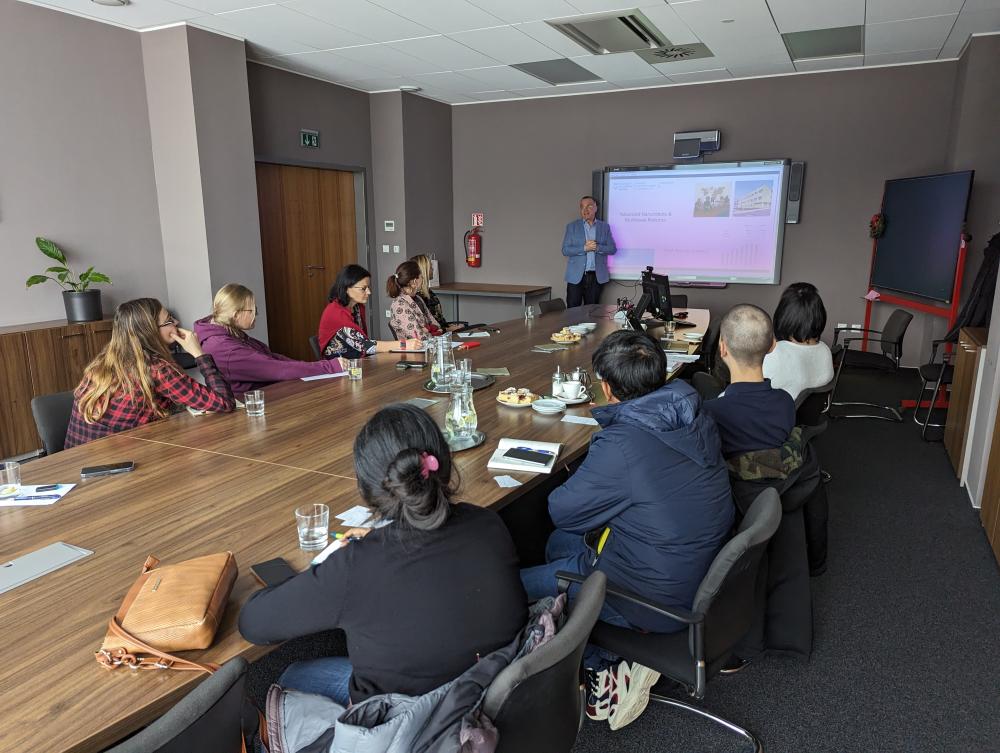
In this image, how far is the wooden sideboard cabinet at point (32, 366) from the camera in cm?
427

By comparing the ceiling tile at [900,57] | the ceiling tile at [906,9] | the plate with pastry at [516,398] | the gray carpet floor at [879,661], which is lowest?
the gray carpet floor at [879,661]

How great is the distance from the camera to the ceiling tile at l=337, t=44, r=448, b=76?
18.9 ft

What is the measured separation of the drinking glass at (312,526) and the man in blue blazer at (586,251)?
6522 mm

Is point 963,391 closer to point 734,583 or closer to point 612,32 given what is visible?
point 734,583

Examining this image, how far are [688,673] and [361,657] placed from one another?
35.1 inches

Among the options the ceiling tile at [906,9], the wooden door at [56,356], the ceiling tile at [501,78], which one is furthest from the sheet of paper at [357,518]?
the ceiling tile at [501,78]

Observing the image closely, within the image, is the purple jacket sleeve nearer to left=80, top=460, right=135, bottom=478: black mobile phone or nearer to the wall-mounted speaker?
left=80, top=460, right=135, bottom=478: black mobile phone

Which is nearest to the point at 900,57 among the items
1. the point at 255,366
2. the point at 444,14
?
the point at 444,14

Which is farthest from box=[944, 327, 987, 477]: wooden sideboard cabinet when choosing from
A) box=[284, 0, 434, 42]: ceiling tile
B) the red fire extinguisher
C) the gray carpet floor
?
the red fire extinguisher

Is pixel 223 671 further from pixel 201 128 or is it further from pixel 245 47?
pixel 245 47

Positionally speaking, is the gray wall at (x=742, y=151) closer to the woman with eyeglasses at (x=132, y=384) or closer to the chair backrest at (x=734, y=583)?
the chair backrest at (x=734, y=583)

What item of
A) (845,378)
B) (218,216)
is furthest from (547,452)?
(845,378)

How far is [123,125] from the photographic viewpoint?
5160 millimetres

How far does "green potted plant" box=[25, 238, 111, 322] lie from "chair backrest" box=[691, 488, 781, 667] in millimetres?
4676
